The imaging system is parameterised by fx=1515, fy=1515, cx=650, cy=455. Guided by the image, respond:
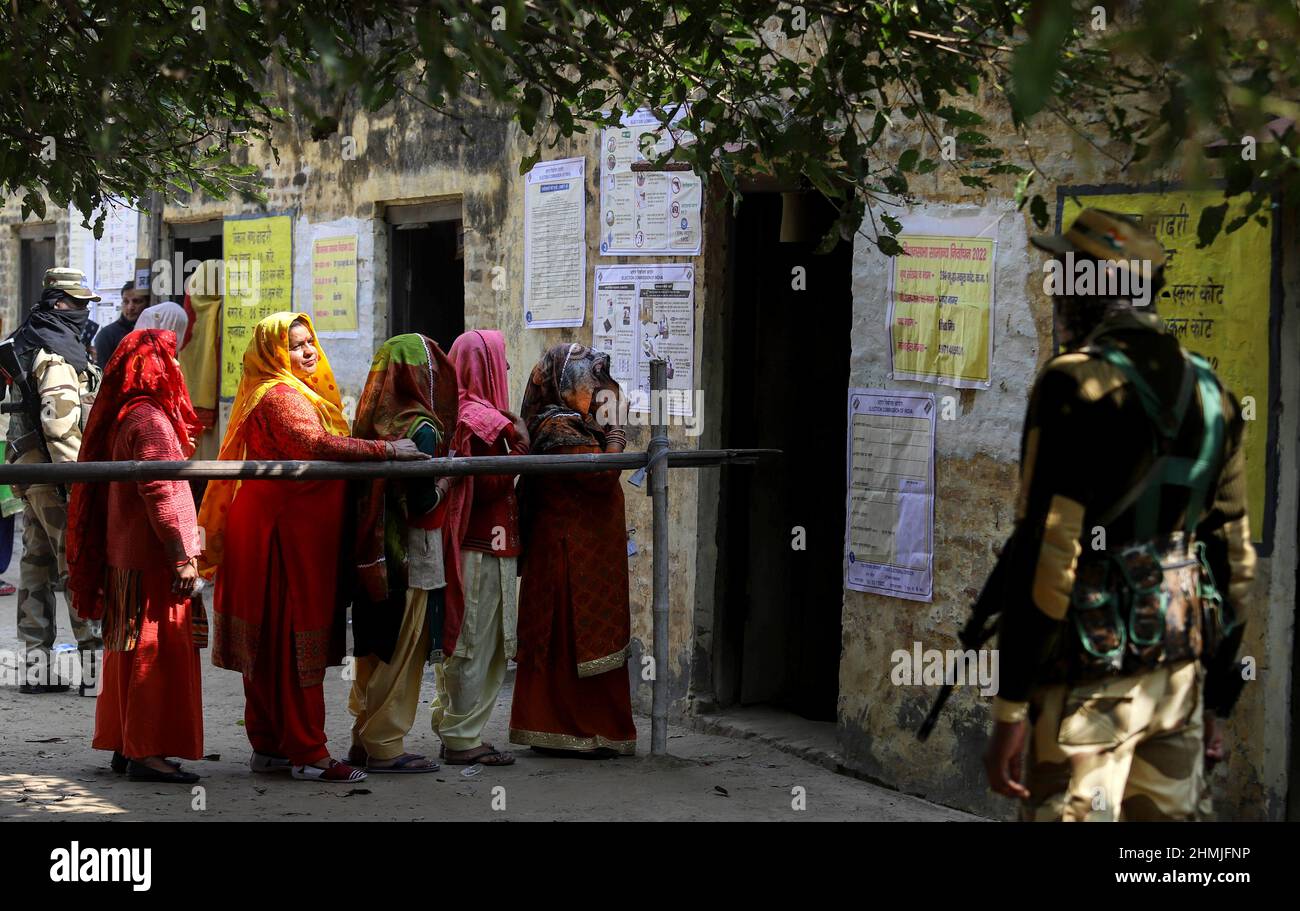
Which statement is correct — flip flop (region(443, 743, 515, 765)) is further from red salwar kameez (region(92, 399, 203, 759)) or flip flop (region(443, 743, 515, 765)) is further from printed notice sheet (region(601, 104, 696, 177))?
printed notice sheet (region(601, 104, 696, 177))

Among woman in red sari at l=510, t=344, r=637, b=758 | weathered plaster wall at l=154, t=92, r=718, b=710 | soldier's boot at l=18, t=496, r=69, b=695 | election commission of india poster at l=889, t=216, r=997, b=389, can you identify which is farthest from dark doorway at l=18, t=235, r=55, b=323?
election commission of india poster at l=889, t=216, r=997, b=389

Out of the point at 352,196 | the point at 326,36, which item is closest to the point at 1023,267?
the point at 326,36

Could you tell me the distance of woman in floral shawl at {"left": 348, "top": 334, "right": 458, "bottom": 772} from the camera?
594 centimetres

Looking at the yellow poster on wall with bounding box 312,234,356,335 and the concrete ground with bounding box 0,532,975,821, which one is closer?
the concrete ground with bounding box 0,532,975,821

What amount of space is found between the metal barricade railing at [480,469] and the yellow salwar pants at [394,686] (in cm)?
73

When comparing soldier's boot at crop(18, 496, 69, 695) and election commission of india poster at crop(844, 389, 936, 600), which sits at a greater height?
election commission of india poster at crop(844, 389, 936, 600)

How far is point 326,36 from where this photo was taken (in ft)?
11.5

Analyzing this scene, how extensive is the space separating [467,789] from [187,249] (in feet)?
25.4

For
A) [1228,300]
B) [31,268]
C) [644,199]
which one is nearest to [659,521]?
[644,199]

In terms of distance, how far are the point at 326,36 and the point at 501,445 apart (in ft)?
9.72

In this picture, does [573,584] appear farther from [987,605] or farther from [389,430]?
[987,605]

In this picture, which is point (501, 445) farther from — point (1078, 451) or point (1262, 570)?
point (1078, 451)

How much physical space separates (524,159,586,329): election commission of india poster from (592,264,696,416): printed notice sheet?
0.19m

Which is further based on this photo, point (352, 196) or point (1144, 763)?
point (352, 196)
